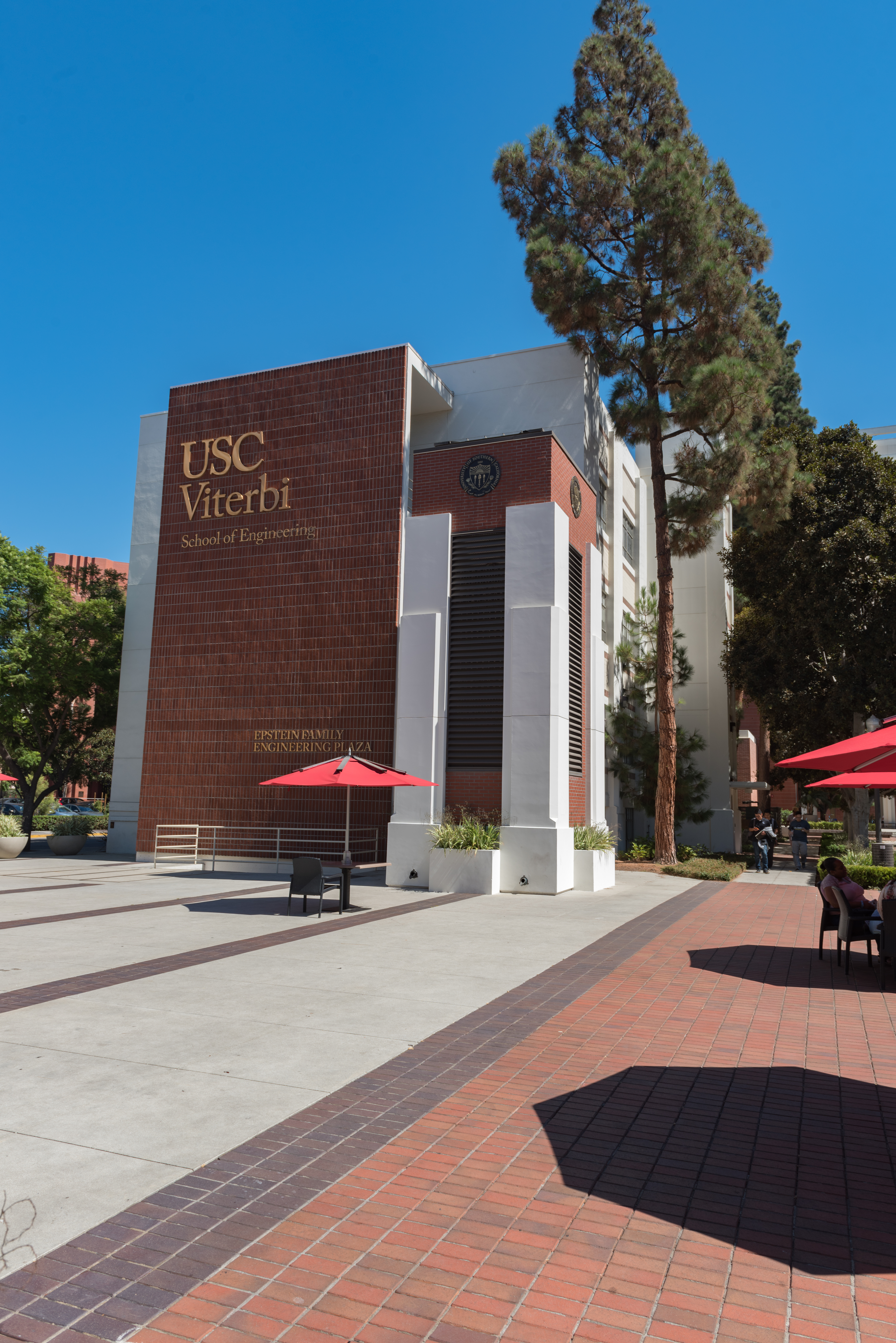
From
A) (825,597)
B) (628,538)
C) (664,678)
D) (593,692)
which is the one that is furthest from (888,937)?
(628,538)

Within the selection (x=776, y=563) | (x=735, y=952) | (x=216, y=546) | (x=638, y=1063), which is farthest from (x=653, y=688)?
(x=638, y=1063)

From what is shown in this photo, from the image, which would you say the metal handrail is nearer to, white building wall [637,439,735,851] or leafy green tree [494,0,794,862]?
leafy green tree [494,0,794,862]

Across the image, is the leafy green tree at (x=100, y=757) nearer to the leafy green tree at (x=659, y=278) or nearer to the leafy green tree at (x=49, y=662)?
the leafy green tree at (x=49, y=662)

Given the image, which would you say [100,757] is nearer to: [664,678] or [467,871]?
[664,678]

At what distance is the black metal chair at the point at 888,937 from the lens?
28.9 feet

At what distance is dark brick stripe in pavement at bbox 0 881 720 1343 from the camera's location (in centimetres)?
310

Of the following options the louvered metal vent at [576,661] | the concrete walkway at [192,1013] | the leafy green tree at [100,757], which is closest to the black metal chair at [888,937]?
the concrete walkway at [192,1013]

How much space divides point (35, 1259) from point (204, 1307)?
0.76 metres

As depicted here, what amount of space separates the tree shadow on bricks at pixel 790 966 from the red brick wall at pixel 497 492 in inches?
297

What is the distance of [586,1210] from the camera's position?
12.9ft

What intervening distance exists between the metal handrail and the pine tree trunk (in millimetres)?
7854

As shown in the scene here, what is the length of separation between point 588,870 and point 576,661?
15.6ft

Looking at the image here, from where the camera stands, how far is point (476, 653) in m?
18.4

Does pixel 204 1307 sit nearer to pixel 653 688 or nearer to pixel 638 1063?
pixel 638 1063
